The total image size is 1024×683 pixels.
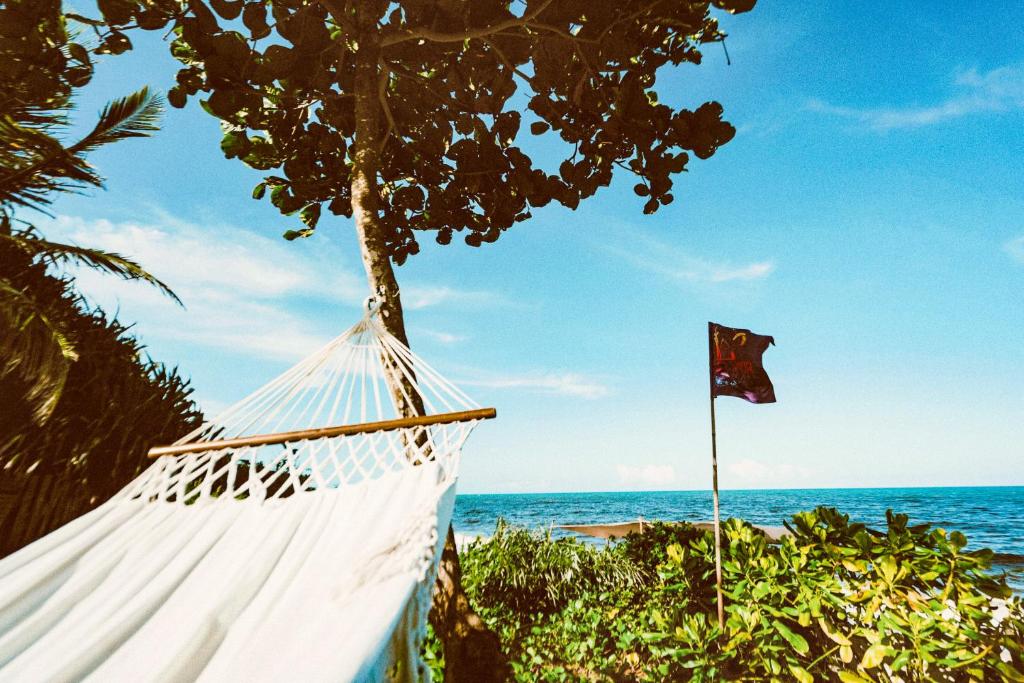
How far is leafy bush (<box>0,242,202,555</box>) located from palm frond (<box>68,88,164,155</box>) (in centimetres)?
108

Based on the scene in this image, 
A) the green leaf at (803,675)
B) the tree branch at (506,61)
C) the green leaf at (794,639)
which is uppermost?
the tree branch at (506,61)

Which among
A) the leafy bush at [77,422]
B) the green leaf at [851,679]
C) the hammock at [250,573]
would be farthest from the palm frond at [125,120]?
the green leaf at [851,679]

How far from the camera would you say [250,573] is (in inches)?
42.8

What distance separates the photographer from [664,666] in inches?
78.6

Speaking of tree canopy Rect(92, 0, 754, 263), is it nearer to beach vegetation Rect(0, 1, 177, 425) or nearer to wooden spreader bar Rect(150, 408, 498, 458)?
beach vegetation Rect(0, 1, 177, 425)

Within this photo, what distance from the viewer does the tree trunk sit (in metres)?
1.76

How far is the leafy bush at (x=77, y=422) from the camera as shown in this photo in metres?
2.69

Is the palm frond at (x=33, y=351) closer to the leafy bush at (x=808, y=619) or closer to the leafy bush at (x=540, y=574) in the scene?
the leafy bush at (x=540, y=574)

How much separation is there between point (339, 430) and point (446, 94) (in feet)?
7.65

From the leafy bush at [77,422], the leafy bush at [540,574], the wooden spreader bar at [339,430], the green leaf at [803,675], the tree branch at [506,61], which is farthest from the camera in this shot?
the leafy bush at [540,574]

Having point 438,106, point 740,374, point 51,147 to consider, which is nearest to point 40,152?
point 51,147

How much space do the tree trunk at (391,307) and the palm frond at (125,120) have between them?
2.48m

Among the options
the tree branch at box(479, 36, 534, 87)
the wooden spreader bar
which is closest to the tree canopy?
the tree branch at box(479, 36, 534, 87)

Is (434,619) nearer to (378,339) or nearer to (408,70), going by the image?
(378,339)
